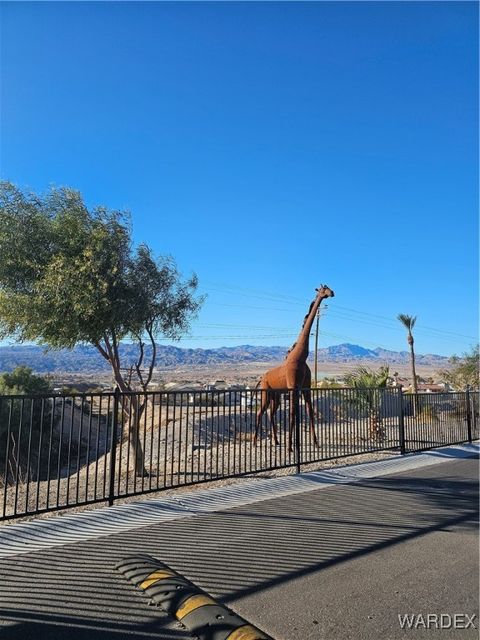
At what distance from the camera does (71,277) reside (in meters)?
9.12

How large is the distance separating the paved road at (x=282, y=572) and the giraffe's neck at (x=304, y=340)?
238 inches

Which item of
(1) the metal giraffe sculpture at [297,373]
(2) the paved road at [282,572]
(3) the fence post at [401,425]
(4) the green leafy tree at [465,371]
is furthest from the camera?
(4) the green leafy tree at [465,371]

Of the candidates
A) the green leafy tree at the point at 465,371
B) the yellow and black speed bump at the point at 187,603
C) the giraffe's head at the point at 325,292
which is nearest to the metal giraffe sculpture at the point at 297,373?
the giraffe's head at the point at 325,292

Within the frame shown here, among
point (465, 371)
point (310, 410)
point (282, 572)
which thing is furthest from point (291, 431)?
point (465, 371)

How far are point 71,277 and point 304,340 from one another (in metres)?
6.88

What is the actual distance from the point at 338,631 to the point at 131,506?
4.30 m

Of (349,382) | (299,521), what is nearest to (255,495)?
(299,521)

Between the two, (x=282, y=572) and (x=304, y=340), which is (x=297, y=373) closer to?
(x=304, y=340)

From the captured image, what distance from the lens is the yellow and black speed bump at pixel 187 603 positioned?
3.80m

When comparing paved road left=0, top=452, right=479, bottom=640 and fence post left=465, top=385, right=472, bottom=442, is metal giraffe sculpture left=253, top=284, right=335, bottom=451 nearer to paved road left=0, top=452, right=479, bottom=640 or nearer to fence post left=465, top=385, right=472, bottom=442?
paved road left=0, top=452, right=479, bottom=640

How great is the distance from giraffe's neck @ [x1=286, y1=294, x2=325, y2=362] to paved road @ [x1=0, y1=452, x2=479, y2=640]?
19.8 feet

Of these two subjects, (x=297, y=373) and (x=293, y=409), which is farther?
(x=297, y=373)

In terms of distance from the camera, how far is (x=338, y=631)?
12.8 feet

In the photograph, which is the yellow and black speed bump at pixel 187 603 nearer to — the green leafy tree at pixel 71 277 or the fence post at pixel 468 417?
the green leafy tree at pixel 71 277
